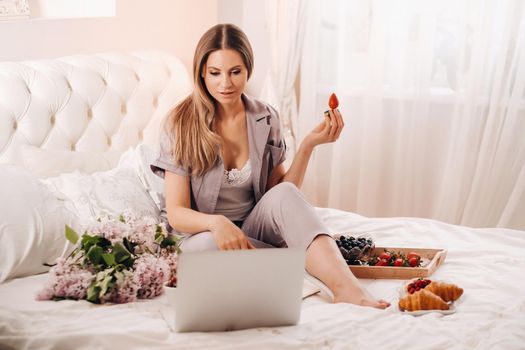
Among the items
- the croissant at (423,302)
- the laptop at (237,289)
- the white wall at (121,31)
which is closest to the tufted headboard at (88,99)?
the white wall at (121,31)

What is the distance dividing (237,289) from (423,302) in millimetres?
532

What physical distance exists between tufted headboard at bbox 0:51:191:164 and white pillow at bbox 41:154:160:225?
32cm

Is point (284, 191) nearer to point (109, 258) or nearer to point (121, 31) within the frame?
point (109, 258)

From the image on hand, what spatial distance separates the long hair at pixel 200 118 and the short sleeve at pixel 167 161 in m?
0.01

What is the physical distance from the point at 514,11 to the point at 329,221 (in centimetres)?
135

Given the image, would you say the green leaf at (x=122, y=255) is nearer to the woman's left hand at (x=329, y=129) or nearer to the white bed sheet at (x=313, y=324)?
the white bed sheet at (x=313, y=324)

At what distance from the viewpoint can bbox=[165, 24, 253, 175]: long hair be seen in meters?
2.41

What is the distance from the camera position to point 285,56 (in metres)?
3.88

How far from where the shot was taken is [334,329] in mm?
1788

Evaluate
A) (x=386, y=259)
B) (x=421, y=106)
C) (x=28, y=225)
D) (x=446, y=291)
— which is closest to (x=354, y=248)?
(x=386, y=259)

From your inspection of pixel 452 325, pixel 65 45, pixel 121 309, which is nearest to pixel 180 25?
pixel 65 45

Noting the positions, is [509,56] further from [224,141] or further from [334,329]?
[334,329]

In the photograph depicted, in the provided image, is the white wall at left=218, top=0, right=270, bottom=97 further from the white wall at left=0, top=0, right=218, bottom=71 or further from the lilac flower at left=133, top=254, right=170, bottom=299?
the lilac flower at left=133, top=254, right=170, bottom=299

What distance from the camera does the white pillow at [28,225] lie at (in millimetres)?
2121
